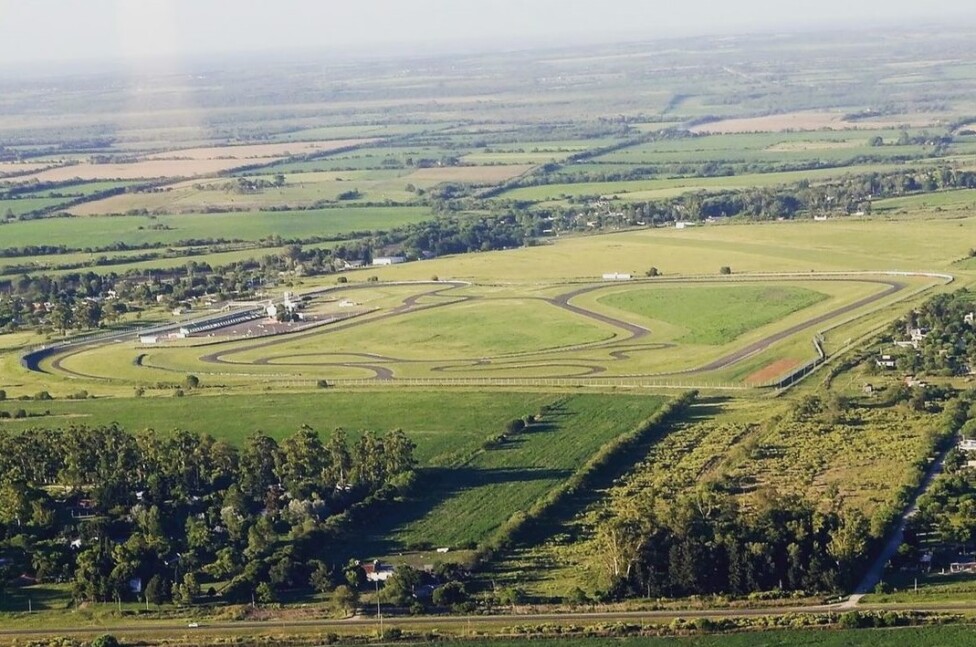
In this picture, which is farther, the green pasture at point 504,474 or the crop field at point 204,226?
the crop field at point 204,226

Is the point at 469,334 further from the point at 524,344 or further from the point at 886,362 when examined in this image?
the point at 886,362

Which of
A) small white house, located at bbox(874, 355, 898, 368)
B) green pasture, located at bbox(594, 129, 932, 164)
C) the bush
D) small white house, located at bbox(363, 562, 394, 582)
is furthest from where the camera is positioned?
green pasture, located at bbox(594, 129, 932, 164)

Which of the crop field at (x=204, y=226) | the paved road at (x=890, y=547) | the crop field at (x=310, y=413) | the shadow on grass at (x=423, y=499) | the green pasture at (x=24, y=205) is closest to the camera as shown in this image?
the paved road at (x=890, y=547)

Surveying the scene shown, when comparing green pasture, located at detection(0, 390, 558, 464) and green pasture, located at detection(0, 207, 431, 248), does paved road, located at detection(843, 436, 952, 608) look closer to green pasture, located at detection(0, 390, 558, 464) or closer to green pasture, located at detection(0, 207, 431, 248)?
green pasture, located at detection(0, 390, 558, 464)

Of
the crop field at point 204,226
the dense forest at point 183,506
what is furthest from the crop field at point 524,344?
the crop field at point 204,226

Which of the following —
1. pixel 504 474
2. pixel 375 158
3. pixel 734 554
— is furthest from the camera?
pixel 375 158

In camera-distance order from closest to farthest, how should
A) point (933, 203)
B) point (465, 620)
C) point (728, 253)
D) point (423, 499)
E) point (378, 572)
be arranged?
point (465, 620), point (378, 572), point (423, 499), point (728, 253), point (933, 203)

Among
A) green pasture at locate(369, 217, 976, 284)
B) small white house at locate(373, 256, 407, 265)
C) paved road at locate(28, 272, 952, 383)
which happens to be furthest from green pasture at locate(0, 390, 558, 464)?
small white house at locate(373, 256, 407, 265)

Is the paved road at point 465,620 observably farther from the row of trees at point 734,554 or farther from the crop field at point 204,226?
the crop field at point 204,226

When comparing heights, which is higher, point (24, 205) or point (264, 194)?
point (24, 205)

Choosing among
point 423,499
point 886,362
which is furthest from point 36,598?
point 886,362
